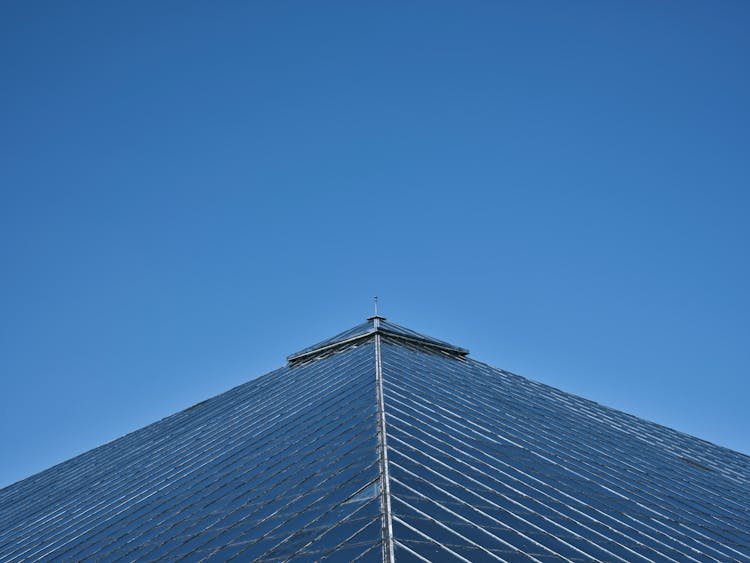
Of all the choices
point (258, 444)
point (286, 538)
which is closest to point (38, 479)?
point (258, 444)

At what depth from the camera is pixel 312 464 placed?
1622cm

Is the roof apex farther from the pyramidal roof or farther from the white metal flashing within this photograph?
the white metal flashing

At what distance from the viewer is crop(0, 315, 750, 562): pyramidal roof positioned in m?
12.3

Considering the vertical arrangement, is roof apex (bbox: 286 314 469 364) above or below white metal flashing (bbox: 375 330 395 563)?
above

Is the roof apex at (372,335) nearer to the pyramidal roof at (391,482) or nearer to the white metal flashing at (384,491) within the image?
the pyramidal roof at (391,482)

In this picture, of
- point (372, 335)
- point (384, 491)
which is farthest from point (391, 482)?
point (372, 335)

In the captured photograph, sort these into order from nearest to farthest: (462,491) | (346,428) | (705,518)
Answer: (462,491), (346,428), (705,518)

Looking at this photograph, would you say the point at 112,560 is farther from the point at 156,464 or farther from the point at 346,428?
the point at 156,464

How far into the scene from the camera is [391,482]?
41.5 feet

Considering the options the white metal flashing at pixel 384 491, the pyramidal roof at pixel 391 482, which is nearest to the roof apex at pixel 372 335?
the pyramidal roof at pixel 391 482

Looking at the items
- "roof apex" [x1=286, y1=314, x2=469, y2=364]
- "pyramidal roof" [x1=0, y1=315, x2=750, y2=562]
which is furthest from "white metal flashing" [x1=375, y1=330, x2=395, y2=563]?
"roof apex" [x1=286, y1=314, x2=469, y2=364]

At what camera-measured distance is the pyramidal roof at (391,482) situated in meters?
12.3

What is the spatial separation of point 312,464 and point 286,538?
153 inches

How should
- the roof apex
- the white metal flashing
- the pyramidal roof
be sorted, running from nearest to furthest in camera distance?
the white metal flashing, the pyramidal roof, the roof apex
